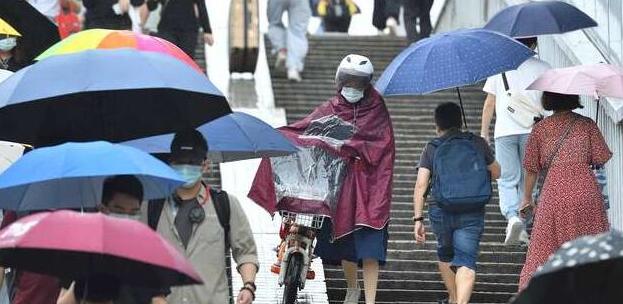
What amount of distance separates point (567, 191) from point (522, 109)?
2.73 metres

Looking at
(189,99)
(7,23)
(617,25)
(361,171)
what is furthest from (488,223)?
(189,99)

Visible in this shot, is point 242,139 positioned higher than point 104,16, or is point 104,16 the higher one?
point 242,139

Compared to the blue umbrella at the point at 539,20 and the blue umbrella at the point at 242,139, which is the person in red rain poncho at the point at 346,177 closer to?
the blue umbrella at the point at 242,139

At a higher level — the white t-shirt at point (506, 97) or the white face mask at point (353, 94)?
the white face mask at point (353, 94)

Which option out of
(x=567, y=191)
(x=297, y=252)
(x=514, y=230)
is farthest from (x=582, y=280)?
(x=514, y=230)

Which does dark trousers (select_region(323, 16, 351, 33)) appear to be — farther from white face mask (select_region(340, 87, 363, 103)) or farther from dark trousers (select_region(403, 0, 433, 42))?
white face mask (select_region(340, 87, 363, 103))

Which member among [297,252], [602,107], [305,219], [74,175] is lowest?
[297,252]

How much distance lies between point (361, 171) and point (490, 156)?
0.85 metres

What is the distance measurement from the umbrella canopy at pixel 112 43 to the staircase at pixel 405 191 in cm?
332

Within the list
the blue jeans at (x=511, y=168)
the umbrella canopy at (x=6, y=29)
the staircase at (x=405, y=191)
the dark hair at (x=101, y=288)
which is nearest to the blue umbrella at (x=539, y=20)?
the blue jeans at (x=511, y=168)

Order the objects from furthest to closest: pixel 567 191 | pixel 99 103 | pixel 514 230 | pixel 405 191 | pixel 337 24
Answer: pixel 337 24 → pixel 405 191 → pixel 514 230 → pixel 567 191 → pixel 99 103

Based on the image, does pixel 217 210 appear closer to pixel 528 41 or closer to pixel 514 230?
pixel 514 230

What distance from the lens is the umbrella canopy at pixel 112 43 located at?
10.0 m

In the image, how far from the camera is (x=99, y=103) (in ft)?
32.6
